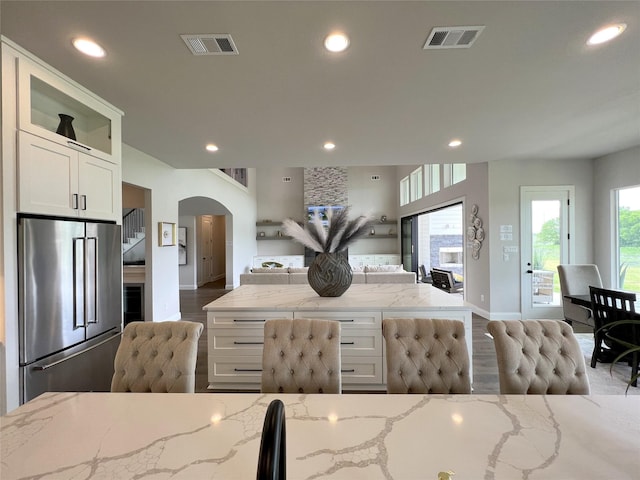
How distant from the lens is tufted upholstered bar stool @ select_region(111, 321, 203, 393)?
4.75 ft

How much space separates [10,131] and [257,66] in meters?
1.57

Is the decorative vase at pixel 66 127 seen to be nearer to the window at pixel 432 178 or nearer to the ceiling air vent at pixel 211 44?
the ceiling air vent at pixel 211 44

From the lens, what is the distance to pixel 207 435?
3.11 feet

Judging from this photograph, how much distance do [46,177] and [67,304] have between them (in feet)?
2.91

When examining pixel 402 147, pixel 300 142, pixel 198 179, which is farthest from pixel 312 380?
pixel 198 179

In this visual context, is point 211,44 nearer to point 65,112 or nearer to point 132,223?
point 65,112

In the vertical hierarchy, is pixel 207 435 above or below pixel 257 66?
below

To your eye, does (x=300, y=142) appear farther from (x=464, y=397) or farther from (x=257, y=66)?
(x=464, y=397)

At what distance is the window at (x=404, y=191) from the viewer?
9527 millimetres

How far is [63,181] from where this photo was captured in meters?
2.07

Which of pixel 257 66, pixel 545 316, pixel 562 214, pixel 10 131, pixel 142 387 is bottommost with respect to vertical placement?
pixel 545 316

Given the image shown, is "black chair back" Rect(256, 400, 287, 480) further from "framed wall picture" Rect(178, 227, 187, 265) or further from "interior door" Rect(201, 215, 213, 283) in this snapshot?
"interior door" Rect(201, 215, 213, 283)

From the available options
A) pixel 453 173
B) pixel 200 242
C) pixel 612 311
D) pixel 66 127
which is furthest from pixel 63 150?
pixel 200 242

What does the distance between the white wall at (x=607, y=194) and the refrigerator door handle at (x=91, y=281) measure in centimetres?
644
